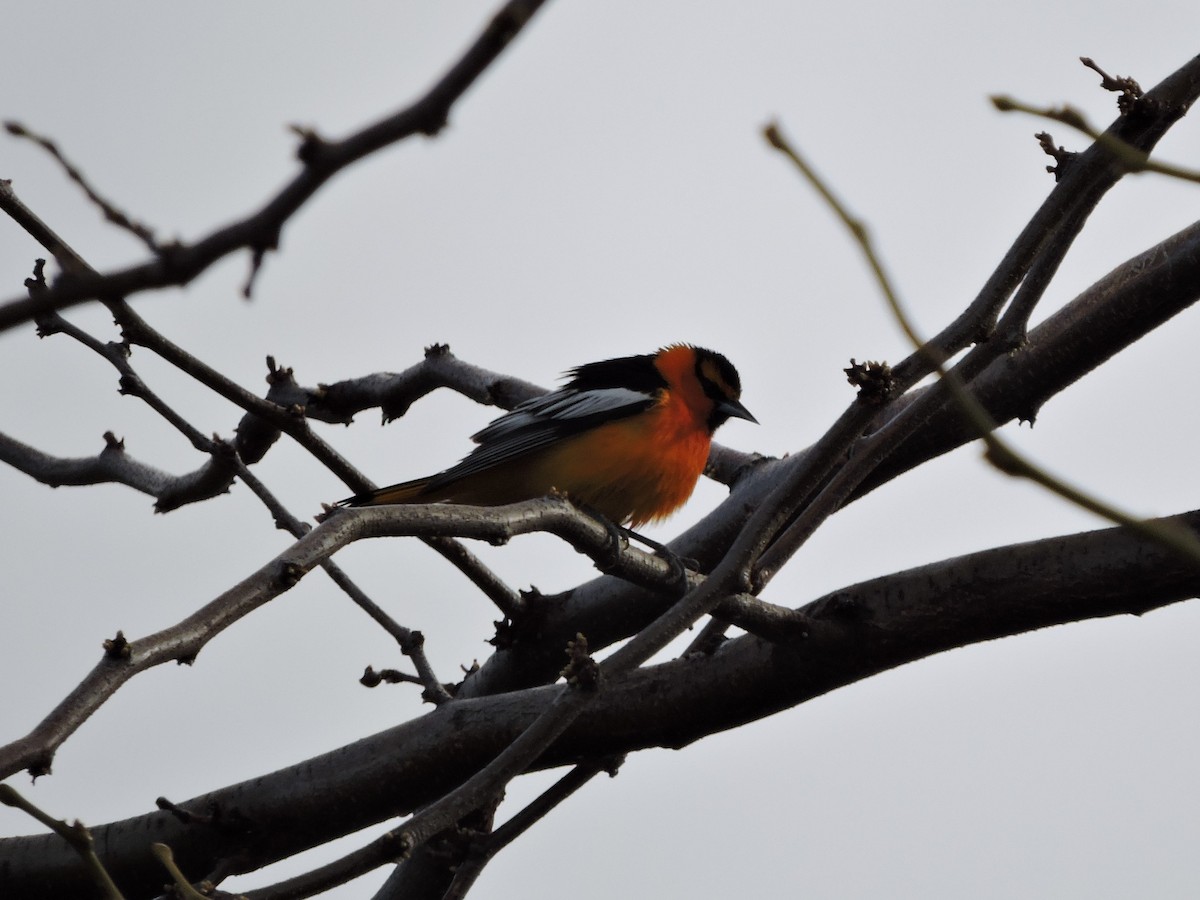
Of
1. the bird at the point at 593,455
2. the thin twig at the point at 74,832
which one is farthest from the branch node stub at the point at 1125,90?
the bird at the point at 593,455

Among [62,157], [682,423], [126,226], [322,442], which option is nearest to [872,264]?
[126,226]

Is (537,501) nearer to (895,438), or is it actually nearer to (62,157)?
(895,438)

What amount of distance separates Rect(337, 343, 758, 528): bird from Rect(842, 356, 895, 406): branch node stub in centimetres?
314

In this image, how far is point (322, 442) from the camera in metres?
4.31

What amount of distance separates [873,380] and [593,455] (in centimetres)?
332

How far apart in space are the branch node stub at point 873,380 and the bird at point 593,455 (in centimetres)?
314

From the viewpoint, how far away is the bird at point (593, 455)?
20.6ft

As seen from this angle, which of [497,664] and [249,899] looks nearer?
[249,899]

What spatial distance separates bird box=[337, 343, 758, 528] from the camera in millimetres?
6293

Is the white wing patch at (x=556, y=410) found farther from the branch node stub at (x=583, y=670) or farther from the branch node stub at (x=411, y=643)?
the branch node stub at (x=583, y=670)

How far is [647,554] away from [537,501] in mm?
599

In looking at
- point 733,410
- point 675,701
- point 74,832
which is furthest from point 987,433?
point 733,410

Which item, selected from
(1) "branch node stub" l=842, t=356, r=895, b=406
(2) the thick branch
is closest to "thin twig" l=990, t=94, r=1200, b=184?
(1) "branch node stub" l=842, t=356, r=895, b=406

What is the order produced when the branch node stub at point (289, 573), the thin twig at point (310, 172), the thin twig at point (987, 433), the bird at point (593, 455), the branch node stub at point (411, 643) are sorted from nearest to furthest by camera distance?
the thin twig at point (310, 172) → the thin twig at point (987, 433) → the branch node stub at point (289, 573) → the branch node stub at point (411, 643) → the bird at point (593, 455)
